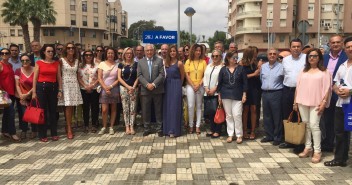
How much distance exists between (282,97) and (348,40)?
69.0 inches

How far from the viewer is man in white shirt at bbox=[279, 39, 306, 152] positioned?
6277mm

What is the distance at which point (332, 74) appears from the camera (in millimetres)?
5738

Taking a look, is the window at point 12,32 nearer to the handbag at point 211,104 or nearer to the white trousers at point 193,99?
the white trousers at point 193,99

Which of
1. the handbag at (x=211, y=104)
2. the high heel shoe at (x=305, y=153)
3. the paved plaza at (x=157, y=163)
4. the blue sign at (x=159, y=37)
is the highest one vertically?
the blue sign at (x=159, y=37)

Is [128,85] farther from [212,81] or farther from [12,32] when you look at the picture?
[12,32]

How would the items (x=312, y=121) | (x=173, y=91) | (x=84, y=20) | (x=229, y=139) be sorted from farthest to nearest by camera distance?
(x=84, y=20) < (x=173, y=91) < (x=229, y=139) < (x=312, y=121)

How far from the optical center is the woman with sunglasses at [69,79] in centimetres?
727

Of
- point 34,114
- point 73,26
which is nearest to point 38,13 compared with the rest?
point 73,26

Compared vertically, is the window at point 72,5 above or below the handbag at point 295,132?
above

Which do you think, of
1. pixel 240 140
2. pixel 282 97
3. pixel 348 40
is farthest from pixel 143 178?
pixel 348 40

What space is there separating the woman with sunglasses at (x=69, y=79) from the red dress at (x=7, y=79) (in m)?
1.04

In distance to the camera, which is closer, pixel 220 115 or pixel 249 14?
pixel 220 115

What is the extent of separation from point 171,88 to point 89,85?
2011mm

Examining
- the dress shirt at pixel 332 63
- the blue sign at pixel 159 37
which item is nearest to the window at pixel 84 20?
the blue sign at pixel 159 37
